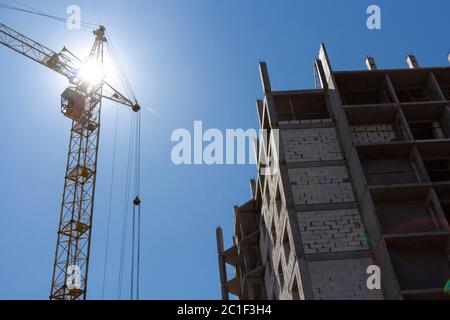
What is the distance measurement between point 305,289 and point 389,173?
370 inches

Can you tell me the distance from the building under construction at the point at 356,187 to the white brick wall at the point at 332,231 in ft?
0.18

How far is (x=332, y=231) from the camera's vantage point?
1205 inches

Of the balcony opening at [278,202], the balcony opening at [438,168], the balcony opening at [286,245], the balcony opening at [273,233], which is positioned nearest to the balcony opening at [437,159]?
the balcony opening at [438,168]

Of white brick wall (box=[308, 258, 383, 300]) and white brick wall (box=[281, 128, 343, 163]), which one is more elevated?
white brick wall (box=[281, 128, 343, 163])

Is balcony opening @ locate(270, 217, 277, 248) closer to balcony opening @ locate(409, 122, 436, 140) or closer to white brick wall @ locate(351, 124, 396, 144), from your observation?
white brick wall @ locate(351, 124, 396, 144)

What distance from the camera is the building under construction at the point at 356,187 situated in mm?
29125

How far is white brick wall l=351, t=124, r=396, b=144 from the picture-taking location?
3516cm

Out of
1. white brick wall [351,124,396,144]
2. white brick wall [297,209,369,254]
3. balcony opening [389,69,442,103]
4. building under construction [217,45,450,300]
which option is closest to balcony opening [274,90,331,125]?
building under construction [217,45,450,300]

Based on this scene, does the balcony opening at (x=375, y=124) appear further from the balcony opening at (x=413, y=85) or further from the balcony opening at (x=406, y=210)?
the balcony opening at (x=406, y=210)

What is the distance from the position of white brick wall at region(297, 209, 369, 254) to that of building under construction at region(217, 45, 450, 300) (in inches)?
2.1

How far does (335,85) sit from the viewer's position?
1421 inches

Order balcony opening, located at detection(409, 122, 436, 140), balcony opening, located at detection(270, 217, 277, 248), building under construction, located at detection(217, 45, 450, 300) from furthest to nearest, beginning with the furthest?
balcony opening, located at detection(270, 217, 277, 248)
balcony opening, located at detection(409, 122, 436, 140)
building under construction, located at detection(217, 45, 450, 300)

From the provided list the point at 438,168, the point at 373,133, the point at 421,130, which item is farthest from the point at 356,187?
the point at 421,130

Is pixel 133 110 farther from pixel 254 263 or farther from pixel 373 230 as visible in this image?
pixel 373 230
